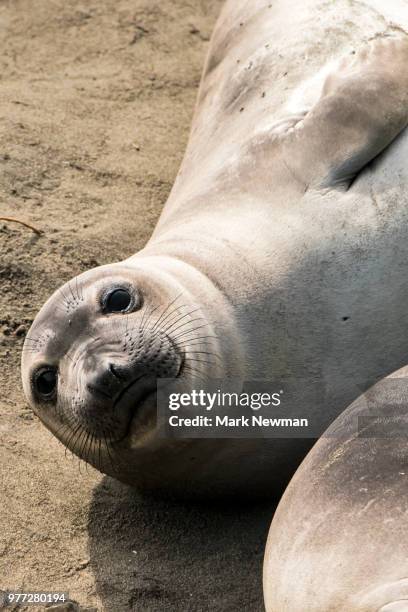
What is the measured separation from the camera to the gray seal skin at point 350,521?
295 centimetres

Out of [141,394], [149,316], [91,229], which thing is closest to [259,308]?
[149,316]

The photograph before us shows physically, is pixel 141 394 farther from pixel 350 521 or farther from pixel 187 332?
pixel 350 521

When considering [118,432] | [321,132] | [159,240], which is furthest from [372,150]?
[118,432]

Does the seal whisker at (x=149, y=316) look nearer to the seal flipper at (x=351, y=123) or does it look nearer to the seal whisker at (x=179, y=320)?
the seal whisker at (x=179, y=320)

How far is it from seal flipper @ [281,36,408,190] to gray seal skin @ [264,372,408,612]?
2.99 feet

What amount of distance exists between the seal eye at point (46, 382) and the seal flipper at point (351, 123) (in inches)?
44.9

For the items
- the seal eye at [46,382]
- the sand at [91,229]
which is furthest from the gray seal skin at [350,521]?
the seal eye at [46,382]

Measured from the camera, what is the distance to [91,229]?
537 centimetres

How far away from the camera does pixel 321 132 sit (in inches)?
168

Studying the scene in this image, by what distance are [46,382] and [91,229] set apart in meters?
1.53

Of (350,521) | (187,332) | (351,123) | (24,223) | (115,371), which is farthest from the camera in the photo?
(24,223)

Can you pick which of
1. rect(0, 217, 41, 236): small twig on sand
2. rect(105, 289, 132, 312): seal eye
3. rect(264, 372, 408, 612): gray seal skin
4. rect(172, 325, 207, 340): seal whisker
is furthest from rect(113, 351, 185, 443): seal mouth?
rect(0, 217, 41, 236): small twig on sand

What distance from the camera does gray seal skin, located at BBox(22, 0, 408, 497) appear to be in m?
3.78

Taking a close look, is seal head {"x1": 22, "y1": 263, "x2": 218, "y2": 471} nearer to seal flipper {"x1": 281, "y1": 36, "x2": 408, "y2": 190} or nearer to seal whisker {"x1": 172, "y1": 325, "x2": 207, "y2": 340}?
seal whisker {"x1": 172, "y1": 325, "x2": 207, "y2": 340}
